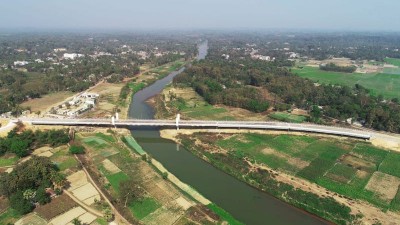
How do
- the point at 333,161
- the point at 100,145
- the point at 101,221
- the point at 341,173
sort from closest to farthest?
the point at 101,221 < the point at 341,173 < the point at 333,161 < the point at 100,145

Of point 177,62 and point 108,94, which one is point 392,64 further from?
point 108,94

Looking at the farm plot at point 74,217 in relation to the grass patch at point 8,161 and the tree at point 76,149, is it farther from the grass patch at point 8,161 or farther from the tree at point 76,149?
the grass patch at point 8,161

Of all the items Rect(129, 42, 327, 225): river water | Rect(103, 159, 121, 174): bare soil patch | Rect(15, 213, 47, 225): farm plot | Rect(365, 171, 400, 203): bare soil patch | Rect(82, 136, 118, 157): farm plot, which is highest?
Rect(15, 213, 47, 225): farm plot

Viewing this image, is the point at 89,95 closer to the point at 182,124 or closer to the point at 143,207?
the point at 182,124

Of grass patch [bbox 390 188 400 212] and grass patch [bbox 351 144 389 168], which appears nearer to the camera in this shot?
grass patch [bbox 390 188 400 212]

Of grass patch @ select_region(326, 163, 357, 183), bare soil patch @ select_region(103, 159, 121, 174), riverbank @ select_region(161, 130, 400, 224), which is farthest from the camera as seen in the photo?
bare soil patch @ select_region(103, 159, 121, 174)

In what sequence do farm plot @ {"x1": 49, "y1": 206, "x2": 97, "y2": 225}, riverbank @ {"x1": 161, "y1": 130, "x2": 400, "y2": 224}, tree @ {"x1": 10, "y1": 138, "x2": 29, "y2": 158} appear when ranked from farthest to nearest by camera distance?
tree @ {"x1": 10, "y1": 138, "x2": 29, "y2": 158} → riverbank @ {"x1": 161, "y1": 130, "x2": 400, "y2": 224} → farm plot @ {"x1": 49, "y1": 206, "x2": 97, "y2": 225}

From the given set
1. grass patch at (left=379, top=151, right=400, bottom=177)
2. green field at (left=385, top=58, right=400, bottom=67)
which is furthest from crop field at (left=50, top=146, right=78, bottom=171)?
green field at (left=385, top=58, right=400, bottom=67)

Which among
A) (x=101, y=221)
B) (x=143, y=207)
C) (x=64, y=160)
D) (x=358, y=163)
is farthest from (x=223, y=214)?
(x=64, y=160)

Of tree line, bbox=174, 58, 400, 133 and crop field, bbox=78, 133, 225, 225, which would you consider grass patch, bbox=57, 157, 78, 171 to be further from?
tree line, bbox=174, 58, 400, 133
